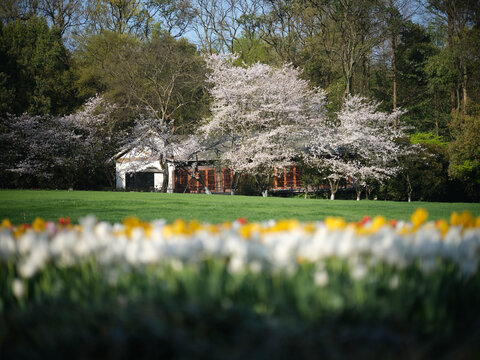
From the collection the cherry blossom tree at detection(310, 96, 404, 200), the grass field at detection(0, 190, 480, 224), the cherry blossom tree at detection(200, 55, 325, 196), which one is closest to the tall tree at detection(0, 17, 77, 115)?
the cherry blossom tree at detection(200, 55, 325, 196)

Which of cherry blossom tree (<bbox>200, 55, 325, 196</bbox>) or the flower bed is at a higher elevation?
cherry blossom tree (<bbox>200, 55, 325, 196</bbox>)

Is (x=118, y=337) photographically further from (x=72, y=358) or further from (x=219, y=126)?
(x=219, y=126)

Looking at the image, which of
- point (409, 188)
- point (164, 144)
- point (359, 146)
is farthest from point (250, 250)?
point (164, 144)

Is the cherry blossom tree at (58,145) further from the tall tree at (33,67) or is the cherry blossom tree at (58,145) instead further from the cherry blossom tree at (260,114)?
the cherry blossom tree at (260,114)

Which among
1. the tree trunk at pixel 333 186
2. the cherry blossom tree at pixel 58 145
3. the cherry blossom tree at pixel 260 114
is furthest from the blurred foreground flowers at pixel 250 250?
the cherry blossom tree at pixel 58 145

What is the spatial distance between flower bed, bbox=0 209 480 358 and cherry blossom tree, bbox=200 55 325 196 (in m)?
22.4

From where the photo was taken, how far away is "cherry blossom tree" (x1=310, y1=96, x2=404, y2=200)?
2483 centimetres

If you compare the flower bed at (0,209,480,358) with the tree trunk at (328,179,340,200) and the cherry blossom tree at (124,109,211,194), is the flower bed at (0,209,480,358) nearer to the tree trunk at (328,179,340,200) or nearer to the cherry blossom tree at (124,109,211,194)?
the tree trunk at (328,179,340,200)

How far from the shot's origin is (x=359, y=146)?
83.6ft

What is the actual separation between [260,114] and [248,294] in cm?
2466

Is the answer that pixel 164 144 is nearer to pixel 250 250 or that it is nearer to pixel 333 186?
pixel 333 186

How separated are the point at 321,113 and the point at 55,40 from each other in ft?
65.9

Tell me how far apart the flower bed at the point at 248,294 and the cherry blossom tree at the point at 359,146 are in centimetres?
2314

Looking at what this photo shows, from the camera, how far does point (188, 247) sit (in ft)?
7.09
